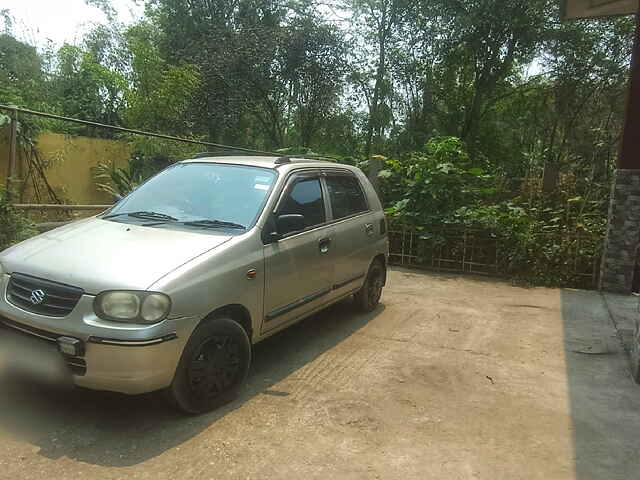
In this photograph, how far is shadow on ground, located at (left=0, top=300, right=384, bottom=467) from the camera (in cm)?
290

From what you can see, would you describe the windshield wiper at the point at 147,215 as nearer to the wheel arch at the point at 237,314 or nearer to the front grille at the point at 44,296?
the wheel arch at the point at 237,314

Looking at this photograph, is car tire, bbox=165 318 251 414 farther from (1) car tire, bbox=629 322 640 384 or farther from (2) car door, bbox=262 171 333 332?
(1) car tire, bbox=629 322 640 384

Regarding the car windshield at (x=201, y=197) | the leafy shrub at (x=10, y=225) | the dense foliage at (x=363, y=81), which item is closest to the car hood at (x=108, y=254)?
→ the car windshield at (x=201, y=197)

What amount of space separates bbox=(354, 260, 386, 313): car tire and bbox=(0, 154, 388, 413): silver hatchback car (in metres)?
0.86

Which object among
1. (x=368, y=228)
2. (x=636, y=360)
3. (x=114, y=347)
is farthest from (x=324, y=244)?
(x=636, y=360)

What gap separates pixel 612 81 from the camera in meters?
15.2

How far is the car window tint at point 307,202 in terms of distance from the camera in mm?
4281

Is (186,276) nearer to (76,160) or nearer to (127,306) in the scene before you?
(127,306)

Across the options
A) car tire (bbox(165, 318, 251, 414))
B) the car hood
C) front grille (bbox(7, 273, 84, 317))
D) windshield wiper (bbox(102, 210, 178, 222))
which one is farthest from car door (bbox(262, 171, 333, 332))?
front grille (bbox(7, 273, 84, 317))

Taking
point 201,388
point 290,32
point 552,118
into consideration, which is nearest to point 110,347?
point 201,388

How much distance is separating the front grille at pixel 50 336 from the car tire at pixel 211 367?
53cm

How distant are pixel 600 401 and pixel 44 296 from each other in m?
4.00

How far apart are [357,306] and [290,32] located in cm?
1343

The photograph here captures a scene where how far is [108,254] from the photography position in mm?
3256
